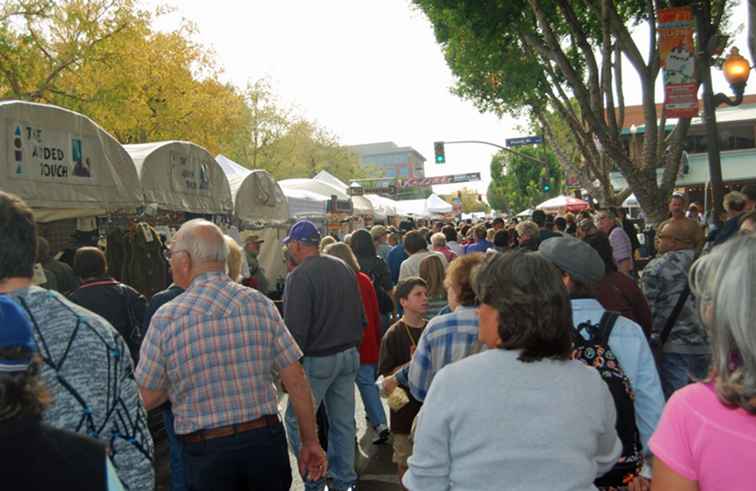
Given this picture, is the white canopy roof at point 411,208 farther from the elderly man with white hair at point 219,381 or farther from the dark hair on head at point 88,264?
the elderly man with white hair at point 219,381

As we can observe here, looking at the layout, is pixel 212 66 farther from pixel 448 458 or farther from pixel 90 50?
pixel 448 458

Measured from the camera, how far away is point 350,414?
5.39m

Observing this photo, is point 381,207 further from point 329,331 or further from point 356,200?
point 329,331

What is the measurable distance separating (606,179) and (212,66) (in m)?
16.3

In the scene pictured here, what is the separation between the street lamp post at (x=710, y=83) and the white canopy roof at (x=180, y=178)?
6.62m

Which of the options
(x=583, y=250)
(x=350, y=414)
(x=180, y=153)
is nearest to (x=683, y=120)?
(x=180, y=153)

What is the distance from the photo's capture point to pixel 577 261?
3.09 metres

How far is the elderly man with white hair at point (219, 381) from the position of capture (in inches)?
123

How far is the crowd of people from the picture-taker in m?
1.63

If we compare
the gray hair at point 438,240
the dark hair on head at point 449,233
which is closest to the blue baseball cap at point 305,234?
the gray hair at point 438,240

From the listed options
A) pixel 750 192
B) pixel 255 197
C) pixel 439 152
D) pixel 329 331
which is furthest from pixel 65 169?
pixel 439 152

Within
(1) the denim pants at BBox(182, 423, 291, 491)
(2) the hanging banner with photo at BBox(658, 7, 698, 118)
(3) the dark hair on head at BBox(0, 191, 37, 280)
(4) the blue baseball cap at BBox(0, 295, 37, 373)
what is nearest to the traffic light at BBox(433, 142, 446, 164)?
(2) the hanging banner with photo at BBox(658, 7, 698, 118)

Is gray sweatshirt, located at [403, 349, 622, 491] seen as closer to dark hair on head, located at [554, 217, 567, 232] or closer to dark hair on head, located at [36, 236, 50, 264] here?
dark hair on head, located at [36, 236, 50, 264]

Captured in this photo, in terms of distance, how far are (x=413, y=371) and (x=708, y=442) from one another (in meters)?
1.95
